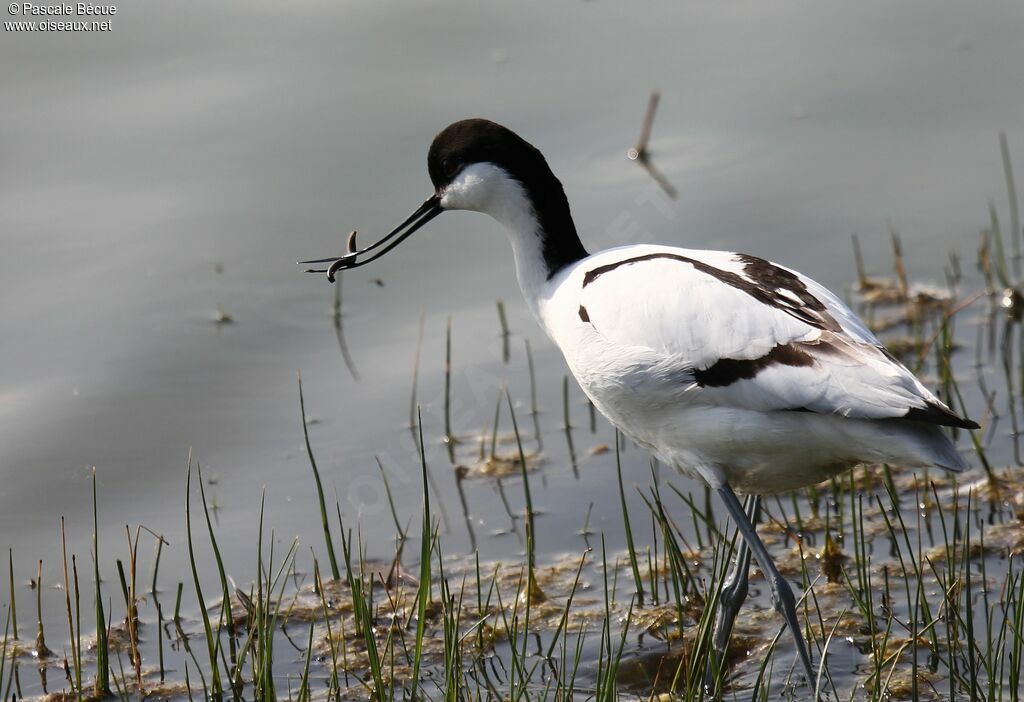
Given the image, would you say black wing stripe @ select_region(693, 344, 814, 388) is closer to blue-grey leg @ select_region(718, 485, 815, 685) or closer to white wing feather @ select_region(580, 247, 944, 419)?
white wing feather @ select_region(580, 247, 944, 419)

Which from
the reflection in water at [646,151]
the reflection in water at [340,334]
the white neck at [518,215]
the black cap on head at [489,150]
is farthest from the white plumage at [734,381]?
the reflection in water at [646,151]

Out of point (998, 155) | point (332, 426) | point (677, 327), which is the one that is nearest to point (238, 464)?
point (332, 426)

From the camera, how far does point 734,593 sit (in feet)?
15.1

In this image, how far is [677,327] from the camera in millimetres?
4125

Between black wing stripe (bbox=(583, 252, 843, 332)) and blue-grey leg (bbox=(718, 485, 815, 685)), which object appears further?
blue-grey leg (bbox=(718, 485, 815, 685))

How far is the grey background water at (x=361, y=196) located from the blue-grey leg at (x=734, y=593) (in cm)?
86

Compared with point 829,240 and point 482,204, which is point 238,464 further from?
point 829,240

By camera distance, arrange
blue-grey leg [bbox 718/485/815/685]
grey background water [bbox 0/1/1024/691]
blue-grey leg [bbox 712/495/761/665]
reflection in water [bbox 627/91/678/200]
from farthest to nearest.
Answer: reflection in water [bbox 627/91/678/200] → grey background water [bbox 0/1/1024/691] → blue-grey leg [bbox 712/495/761/665] → blue-grey leg [bbox 718/485/815/685]

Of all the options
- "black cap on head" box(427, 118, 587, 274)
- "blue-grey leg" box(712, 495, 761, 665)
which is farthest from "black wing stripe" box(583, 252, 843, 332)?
"blue-grey leg" box(712, 495, 761, 665)

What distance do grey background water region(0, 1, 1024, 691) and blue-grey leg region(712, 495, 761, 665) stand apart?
34.0 inches

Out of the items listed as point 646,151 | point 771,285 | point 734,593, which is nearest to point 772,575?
point 734,593

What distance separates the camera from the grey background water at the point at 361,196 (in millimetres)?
5953

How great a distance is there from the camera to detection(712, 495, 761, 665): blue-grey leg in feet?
15.0

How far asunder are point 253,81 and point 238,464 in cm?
283
